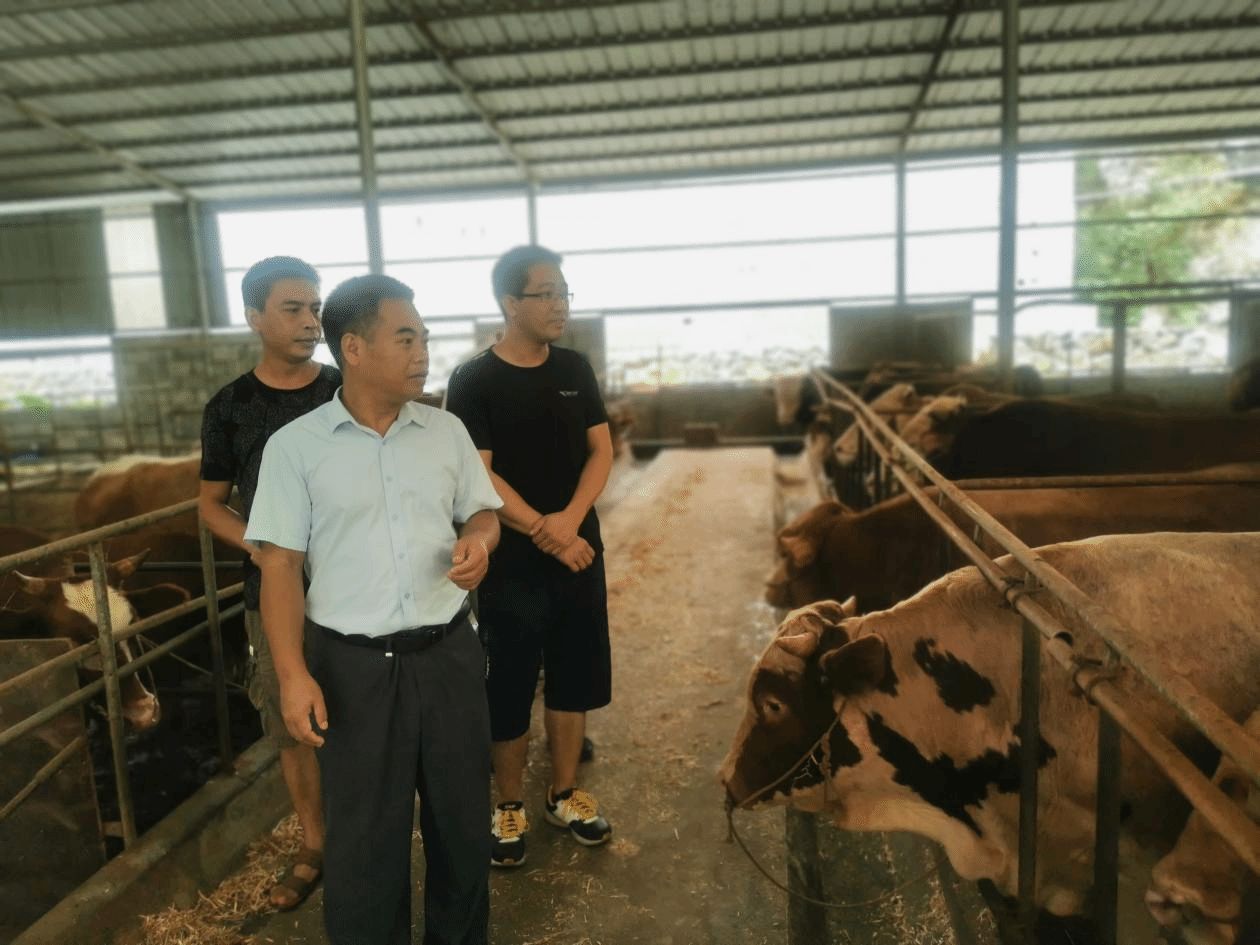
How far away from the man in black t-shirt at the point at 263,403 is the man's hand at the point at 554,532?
0.73m

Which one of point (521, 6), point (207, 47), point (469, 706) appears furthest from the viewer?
point (207, 47)

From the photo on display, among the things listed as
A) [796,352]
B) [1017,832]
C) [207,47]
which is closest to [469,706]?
[1017,832]

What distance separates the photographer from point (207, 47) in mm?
12070

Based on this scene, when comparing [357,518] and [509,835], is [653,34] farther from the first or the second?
[357,518]

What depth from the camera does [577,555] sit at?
2.83 meters

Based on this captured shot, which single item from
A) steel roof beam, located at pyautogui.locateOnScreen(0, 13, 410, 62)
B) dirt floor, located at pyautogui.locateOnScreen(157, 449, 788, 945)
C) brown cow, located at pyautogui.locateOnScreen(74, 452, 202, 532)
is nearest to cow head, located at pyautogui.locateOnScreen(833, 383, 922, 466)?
dirt floor, located at pyautogui.locateOnScreen(157, 449, 788, 945)

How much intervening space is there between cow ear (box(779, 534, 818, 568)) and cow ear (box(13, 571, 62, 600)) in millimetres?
3248

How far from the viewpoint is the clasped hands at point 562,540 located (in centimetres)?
275

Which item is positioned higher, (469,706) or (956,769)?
(469,706)

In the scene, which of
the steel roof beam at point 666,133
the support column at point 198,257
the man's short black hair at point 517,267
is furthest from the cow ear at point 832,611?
the support column at point 198,257

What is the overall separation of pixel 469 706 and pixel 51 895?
2031 millimetres

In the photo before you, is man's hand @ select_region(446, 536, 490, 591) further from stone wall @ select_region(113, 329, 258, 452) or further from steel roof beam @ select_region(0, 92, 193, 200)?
steel roof beam @ select_region(0, 92, 193, 200)

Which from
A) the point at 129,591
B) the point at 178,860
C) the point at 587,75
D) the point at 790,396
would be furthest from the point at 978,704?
the point at 587,75

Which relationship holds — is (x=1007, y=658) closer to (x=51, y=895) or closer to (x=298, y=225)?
(x=51, y=895)
